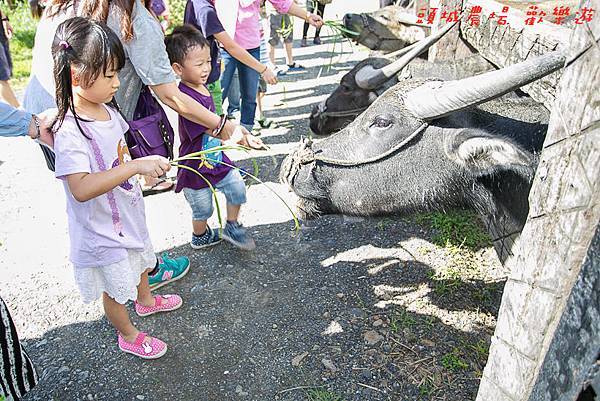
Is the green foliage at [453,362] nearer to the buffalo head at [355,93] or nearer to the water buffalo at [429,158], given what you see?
the water buffalo at [429,158]

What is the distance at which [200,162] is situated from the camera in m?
3.38

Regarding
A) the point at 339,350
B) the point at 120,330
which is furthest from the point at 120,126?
the point at 339,350

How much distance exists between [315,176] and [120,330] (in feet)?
4.90

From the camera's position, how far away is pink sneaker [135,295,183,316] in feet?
10.6

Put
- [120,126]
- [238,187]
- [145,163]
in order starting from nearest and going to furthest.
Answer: [145,163], [120,126], [238,187]

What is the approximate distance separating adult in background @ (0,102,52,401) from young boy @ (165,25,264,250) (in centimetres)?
94

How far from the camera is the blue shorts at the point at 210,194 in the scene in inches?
140

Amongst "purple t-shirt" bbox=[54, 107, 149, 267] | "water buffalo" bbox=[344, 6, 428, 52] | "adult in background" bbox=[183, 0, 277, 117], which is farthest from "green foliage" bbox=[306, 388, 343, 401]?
"water buffalo" bbox=[344, 6, 428, 52]

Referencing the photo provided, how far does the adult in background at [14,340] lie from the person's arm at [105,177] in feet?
0.83

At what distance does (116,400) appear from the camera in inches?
104

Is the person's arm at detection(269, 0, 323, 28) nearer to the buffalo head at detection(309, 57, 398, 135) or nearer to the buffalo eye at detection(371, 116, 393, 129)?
the buffalo head at detection(309, 57, 398, 135)

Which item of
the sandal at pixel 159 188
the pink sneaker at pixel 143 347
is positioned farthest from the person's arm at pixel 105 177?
the sandal at pixel 159 188

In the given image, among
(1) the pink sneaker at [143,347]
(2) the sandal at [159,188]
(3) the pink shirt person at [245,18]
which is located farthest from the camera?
(2) the sandal at [159,188]

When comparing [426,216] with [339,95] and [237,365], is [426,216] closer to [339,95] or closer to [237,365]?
[339,95]
